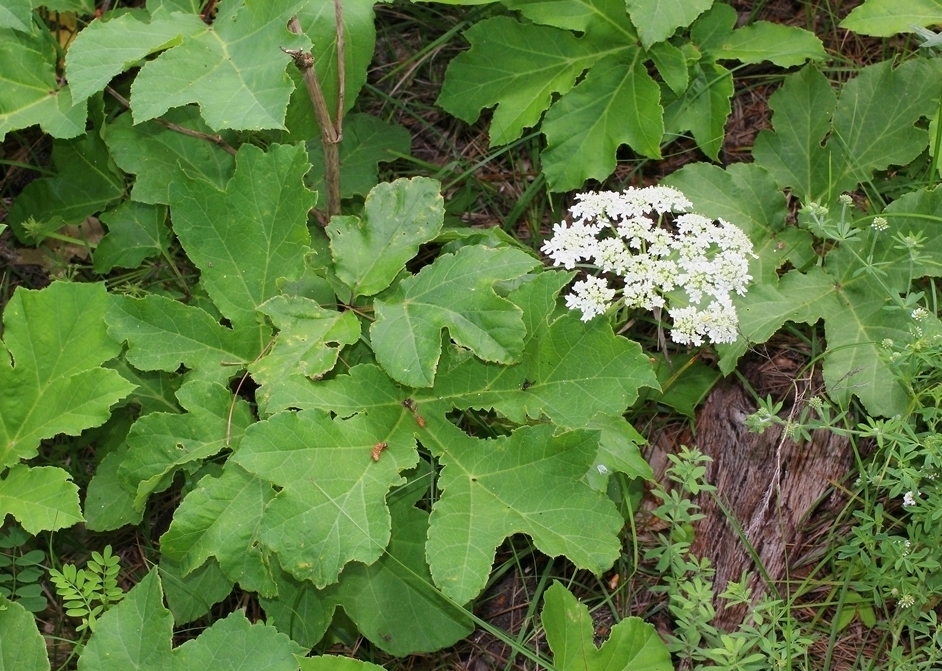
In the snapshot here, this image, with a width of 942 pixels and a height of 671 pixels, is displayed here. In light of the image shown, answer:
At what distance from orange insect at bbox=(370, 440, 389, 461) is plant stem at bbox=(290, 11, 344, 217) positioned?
3.51 ft

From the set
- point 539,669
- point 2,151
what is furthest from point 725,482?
point 2,151

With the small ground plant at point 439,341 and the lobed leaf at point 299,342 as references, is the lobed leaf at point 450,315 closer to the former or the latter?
the small ground plant at point 439,341

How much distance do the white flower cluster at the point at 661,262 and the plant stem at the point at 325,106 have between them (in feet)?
2.93

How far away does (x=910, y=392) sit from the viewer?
3.05 meters

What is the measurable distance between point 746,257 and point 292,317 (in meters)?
1.74

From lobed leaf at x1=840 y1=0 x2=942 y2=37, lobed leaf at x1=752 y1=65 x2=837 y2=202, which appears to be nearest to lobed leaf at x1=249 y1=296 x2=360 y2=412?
lobed leaf at x1=752 y1=65 x2=837 y2=202

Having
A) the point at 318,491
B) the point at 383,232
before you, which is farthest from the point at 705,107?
the point at 318,491

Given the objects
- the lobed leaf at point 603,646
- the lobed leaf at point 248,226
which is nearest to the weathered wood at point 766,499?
the lobed leaf at point 603,646

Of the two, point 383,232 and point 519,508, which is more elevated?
point 383,232

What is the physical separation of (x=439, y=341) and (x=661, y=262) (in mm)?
799

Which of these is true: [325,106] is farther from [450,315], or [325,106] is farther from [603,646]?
[603,646]

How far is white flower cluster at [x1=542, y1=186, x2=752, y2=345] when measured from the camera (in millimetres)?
3031

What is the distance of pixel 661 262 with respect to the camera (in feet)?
9.99

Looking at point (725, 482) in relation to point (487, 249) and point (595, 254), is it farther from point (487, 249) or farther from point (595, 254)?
point (487, 249)
